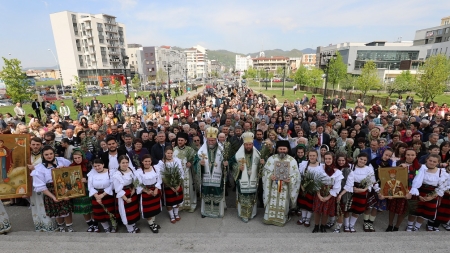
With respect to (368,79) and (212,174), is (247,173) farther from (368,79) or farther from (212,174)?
(368,79)

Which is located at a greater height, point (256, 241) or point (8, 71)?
point (8, 71)

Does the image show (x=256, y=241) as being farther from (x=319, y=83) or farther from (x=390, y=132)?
(x=319, y=83)

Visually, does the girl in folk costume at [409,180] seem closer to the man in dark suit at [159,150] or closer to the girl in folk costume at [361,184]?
the girl in folk costume at [361,184]

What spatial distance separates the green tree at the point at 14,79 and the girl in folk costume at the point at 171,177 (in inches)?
880

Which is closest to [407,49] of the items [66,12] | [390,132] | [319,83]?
[319,83]

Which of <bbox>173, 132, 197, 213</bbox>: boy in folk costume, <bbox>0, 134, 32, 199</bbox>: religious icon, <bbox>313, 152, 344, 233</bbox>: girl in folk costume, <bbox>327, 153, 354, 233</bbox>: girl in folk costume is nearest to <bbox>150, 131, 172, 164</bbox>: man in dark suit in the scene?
<bbox>173, 132, 197, 213</bbox>: boy in folk costume

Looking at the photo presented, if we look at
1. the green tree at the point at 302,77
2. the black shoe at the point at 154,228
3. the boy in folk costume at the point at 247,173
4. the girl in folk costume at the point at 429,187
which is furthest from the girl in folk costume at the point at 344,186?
the green tree at the point at 302,77

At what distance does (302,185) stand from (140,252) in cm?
317

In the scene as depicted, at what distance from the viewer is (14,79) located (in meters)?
19.6

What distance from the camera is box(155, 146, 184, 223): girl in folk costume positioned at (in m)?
4.76

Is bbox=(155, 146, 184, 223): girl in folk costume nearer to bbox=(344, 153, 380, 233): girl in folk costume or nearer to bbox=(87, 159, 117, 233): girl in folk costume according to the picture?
bbox=(87, 159, 117, 233): girl in folk costume

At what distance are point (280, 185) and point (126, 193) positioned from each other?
3.04 m

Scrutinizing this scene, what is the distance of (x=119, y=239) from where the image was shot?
4137 mm

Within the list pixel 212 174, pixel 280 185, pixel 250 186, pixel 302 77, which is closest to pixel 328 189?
pixel 280 185
